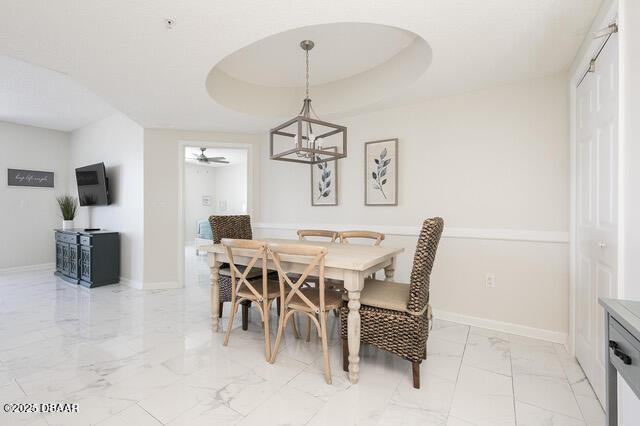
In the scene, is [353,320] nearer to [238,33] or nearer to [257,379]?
[257,379]

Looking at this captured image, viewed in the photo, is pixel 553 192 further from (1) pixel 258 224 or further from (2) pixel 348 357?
(1) pixel 258 224

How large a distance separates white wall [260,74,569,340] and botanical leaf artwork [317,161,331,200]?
422 mm

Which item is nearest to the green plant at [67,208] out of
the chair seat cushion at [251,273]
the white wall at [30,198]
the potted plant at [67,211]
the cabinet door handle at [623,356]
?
the potted plant at [67,211]

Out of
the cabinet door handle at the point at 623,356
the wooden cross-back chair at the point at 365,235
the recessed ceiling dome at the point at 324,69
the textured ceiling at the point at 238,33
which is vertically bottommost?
the cabinet door handle at the point at 623,356

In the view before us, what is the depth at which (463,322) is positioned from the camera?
9.33 feet

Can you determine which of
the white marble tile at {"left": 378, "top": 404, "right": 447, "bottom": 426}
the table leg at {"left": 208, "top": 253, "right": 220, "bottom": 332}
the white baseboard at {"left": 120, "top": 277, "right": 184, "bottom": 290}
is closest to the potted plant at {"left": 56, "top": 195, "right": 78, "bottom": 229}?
the white baseboard at {"left": 120, "top": 277, "right": 184, "bottom": 290}

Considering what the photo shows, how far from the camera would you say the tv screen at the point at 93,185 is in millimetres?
4531

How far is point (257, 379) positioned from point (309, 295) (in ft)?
2.03

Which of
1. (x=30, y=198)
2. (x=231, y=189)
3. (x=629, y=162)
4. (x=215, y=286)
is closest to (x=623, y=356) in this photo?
(x=629, y=162)

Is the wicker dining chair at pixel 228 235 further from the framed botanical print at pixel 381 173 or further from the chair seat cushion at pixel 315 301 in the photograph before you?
the framed botanical print at pixel 381 173

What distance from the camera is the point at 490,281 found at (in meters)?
2.74

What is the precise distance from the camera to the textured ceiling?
1.68m

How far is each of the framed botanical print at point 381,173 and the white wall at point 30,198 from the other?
5.63m

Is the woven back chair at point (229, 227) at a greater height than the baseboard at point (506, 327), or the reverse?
the woven back chair at point (229, 227)
